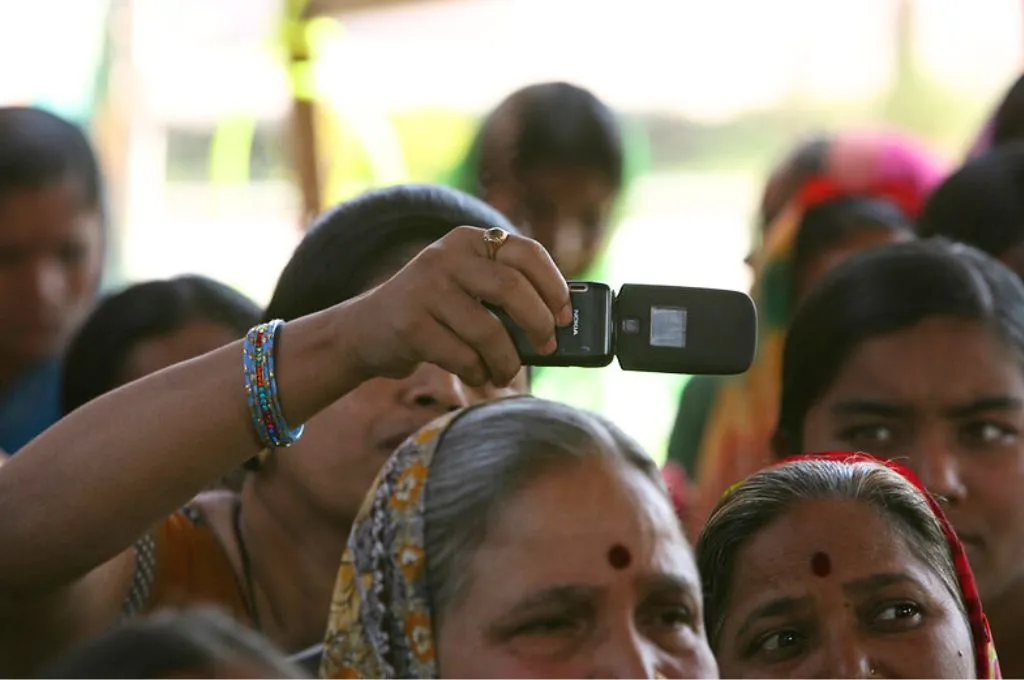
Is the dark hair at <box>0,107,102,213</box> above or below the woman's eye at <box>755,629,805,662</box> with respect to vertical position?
above

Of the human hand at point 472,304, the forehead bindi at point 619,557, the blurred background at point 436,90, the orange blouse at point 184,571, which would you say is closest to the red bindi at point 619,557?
the forehead bindi at point 619,557

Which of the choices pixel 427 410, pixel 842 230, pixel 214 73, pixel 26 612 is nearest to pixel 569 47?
pixel 214 73

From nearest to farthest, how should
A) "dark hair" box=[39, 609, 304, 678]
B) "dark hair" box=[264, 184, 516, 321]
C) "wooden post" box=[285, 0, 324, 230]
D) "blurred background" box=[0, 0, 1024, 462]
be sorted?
"dark hair" box=[39, 609, 304, 678] → "dark hair" box=[264, 184, 516, 321] → "wooden post" box=[285, 0, 324, 230] → "blurred background" box=[0, 0, 1024, 462]

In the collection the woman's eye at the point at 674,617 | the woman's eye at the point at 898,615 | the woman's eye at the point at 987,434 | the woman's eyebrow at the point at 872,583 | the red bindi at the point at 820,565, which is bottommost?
the woman's eye at the point at 898,615

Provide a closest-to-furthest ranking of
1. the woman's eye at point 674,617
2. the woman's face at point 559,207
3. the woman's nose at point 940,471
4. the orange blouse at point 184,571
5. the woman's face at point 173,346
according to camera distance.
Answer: the woman's eye at point 674,617 → the orange blouse at point 184,571 → the woman's nose at point 940,471 → the woman's face at point 173,346 → the woman's face at point 559,207

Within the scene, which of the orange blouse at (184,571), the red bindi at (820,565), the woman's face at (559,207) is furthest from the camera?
the woman's face at (559,207)

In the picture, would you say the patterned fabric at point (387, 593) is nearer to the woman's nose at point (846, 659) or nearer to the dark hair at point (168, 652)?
the dark hair at point (168, 652)

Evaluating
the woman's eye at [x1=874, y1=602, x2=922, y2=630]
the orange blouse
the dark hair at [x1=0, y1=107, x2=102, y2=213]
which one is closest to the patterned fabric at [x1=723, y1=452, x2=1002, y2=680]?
the woman's eye at [x1=874, y1=602, x2=922, y2=630]

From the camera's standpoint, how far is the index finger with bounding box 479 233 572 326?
181 centimetres

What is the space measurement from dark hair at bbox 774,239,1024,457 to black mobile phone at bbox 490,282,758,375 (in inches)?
37.2

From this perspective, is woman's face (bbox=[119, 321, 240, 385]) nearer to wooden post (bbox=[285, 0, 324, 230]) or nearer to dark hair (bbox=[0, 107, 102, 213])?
dark hair (bbox=[0, 107, 102, 213])

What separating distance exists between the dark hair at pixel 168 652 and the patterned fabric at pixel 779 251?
155cm

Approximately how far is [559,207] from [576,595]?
199 cm

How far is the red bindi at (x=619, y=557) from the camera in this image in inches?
73.3
